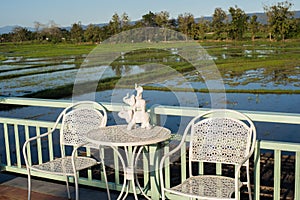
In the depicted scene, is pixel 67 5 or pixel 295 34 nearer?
pixel 67 5

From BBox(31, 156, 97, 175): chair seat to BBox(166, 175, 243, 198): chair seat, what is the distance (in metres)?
0.81

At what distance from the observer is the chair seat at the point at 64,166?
2.88 metres

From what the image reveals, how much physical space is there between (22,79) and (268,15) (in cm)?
3078

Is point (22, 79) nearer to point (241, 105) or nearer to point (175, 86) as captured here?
point (175, 86)

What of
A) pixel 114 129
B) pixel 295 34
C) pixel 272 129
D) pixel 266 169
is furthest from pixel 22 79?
pixel 295 34

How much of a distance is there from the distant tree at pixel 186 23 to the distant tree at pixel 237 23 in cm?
450

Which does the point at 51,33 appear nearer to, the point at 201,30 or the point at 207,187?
the point at 201,30

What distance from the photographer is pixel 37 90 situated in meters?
16.0

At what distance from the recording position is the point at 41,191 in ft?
11.5

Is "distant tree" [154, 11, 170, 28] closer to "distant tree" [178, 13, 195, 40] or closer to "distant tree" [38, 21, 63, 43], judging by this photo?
"distant tree" [178, 13, 195, 40]

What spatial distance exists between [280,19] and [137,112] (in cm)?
4041

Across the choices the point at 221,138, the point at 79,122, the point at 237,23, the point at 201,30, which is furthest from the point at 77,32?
the point at 221,138

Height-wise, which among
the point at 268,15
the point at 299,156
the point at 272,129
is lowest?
the point at 272,129

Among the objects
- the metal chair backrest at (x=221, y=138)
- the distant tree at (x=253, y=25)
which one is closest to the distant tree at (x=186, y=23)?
the distant tree at (x=253, y=25)
